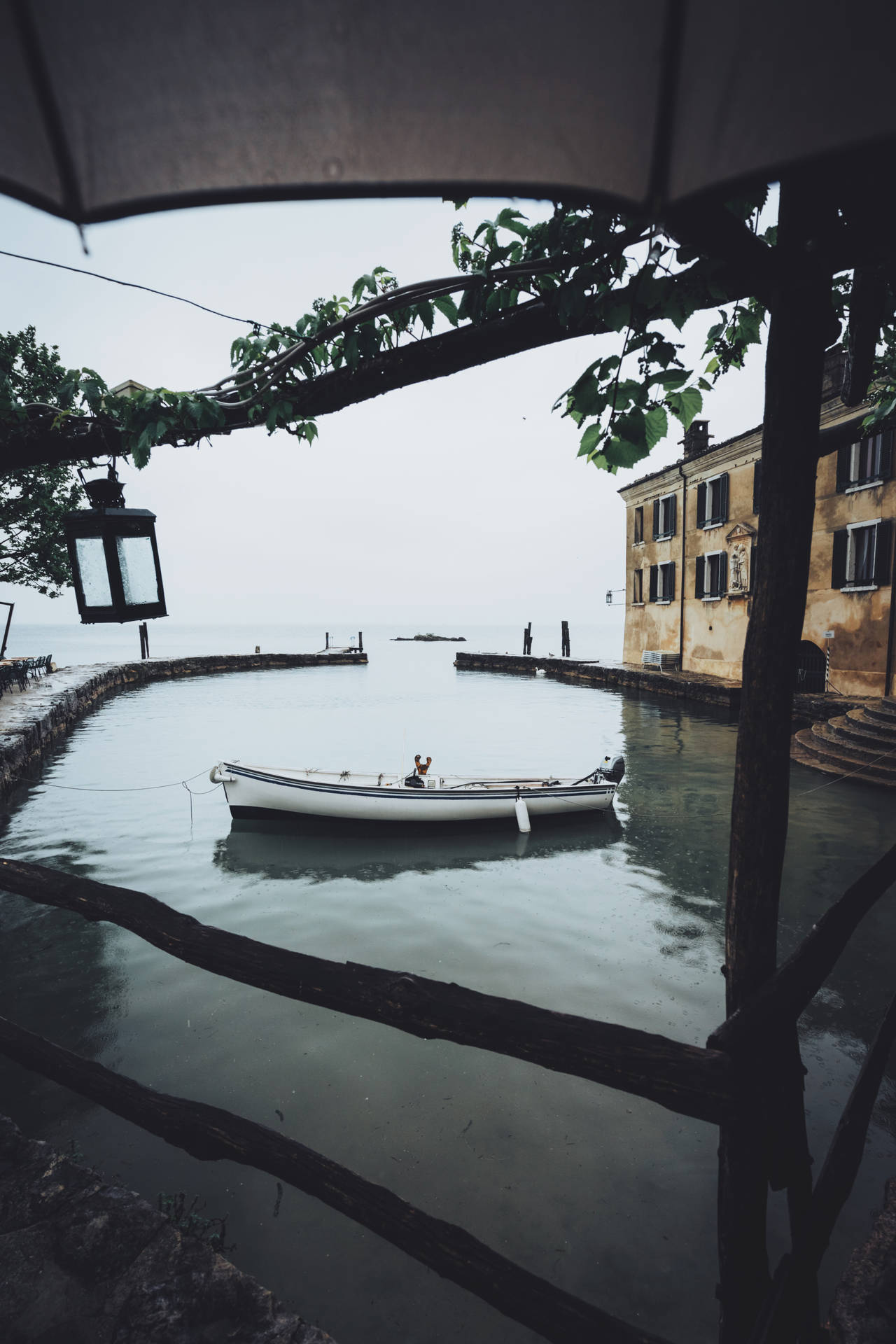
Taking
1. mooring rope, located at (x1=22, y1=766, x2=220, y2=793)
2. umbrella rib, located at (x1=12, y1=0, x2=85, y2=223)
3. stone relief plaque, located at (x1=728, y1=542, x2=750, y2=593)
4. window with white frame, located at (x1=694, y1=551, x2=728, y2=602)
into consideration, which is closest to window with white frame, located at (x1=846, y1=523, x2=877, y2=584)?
stone relief plaque, located at (x1=728, y1=542, x2=750, y2=593)

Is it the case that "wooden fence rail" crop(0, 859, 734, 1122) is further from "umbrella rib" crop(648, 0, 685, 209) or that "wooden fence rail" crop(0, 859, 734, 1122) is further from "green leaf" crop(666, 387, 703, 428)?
"green leaf" crop(666, 387, 703, 428)

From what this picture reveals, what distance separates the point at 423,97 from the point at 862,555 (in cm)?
2254

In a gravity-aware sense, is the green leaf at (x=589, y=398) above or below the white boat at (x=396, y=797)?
above

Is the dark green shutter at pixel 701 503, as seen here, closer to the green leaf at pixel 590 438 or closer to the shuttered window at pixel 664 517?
the shuttered window at pixel 664 517

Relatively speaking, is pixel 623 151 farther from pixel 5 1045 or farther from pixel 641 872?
pixel 641 872

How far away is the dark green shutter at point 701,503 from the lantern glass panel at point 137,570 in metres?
26.4

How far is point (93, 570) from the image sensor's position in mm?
4930

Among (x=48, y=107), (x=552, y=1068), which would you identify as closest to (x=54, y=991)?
(x=552, y=1068)

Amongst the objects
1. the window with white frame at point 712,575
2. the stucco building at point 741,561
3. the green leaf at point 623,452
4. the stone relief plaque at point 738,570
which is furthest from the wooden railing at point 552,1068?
the window with white frame at point 712,575

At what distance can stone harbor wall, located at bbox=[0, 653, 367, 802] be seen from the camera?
15.0 m

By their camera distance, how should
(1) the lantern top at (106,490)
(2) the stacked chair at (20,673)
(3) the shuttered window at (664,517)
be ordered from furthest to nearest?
(3) the shuttered window at (664,517)
(2) the stacked chair at (20,673)
(1) the lantern top at (106,490)

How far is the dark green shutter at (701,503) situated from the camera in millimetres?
27359

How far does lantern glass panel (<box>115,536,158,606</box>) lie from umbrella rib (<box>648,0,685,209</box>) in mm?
4554

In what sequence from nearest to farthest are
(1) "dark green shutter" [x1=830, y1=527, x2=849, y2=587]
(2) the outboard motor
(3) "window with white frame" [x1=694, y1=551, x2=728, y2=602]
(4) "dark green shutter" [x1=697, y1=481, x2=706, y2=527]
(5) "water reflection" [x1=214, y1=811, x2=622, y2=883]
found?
1. (5) "water reflection" [x1=214, y1=811, x2=622, y2=883]
2. (2) the outboard motor
3. (1) "dark green shutter" [x1=830, y1=527, x2=849, y2=587]
4. (3) "window with white frame" [x1=694, y1=551, x2=728, y2=602]
5. (4) "dark green shutter" [x1=697, y1=481, x2=706, y2=527]
